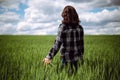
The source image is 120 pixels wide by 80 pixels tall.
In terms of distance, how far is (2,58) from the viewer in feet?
8.02

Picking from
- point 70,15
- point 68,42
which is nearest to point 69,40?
point 68,42

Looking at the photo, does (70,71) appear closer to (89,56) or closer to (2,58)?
(89,56)

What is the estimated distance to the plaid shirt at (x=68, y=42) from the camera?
1825 millimetres

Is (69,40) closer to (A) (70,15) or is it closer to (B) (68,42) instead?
(B) (68,42)

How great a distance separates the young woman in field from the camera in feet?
5.95

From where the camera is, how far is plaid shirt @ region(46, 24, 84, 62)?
71.9 inches

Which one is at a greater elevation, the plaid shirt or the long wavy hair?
the long wavy hair

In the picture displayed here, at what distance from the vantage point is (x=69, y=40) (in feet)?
6.05

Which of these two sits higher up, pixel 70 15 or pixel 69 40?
pixel 70 15

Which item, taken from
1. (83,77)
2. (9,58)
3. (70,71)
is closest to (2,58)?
(9,58)

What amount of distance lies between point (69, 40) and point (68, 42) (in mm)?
18

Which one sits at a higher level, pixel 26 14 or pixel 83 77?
pixel 26 14

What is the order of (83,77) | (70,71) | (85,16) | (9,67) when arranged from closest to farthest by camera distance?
(83,77)
(70,71)
(9,67)
(85,16)

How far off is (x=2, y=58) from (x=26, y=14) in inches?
28.4
